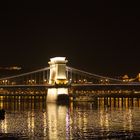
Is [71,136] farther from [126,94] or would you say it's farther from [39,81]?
[126,94]

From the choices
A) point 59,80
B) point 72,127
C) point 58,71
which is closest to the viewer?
point 72,127

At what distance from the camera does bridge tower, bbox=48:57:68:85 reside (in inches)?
3155

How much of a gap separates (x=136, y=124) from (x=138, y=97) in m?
63.2

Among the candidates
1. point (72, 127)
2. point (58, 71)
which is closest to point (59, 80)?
point (58, 71)

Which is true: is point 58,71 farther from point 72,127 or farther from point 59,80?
point 72,127

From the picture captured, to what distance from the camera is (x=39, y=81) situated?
91.8 m

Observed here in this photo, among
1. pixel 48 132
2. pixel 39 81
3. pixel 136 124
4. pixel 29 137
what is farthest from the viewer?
pixel 39 81

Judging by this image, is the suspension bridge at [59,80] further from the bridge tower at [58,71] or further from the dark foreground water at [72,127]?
the dark foreground water at [72,127]

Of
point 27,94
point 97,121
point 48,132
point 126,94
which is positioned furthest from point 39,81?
point 48,132

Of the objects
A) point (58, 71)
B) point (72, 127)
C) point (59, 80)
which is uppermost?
point (58, 71)

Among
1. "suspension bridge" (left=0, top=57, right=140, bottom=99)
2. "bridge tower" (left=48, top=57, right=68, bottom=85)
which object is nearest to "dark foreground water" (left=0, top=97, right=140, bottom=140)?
"suspension bridge" (left=0, top=57, right=140, bottom=99)

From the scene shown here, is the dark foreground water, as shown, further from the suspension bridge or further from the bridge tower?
the bridge tower

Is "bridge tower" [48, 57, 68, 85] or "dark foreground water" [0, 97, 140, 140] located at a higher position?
"bridge tower" [48, 57, 68, 85]

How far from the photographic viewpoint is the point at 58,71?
81.2 meters
